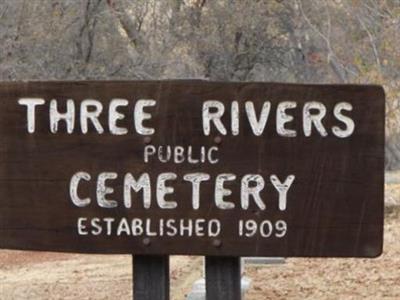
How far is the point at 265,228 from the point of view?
15.3ft

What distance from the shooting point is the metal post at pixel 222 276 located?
4.93m

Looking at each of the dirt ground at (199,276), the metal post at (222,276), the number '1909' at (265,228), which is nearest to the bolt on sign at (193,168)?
the number '1909' at (265,228)

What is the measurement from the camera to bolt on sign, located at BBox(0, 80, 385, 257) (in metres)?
4.63

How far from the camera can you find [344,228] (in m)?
4.65

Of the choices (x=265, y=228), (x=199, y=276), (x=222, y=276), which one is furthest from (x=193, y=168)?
(x=199, y=276)

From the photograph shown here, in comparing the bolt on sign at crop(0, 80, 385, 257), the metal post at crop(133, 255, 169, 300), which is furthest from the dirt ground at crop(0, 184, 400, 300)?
the bolt on sign at crop(0, 80, 385, 257)

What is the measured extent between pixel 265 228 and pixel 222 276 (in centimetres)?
39

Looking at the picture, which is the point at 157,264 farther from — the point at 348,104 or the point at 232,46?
the point at 232,46

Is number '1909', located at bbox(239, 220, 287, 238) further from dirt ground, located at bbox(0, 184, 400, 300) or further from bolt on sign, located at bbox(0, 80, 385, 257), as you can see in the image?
dirt ground, located at bbox(0, 184, 400, 300)

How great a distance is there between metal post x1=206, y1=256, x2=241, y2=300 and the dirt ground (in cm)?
423

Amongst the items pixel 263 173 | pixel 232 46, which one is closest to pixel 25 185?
pixel 263 173

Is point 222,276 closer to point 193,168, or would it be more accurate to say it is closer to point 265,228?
point 265,228

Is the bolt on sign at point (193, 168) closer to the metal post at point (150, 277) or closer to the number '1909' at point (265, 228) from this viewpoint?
the number '1909' at point (265, 228)

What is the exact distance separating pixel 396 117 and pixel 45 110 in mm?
12990
